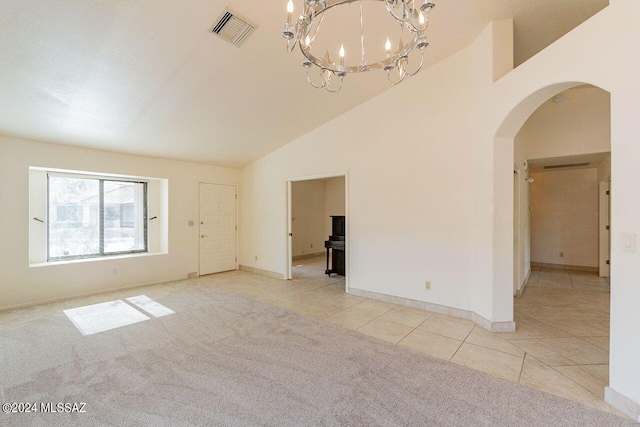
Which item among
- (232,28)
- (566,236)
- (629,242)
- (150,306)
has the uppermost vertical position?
(232,28)

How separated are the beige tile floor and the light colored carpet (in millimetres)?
239

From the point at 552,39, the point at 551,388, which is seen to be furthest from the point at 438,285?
the point at 552,39

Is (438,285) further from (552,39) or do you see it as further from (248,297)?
(552,39)

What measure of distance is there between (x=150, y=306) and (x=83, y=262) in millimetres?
1648

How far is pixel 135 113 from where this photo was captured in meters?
3.73

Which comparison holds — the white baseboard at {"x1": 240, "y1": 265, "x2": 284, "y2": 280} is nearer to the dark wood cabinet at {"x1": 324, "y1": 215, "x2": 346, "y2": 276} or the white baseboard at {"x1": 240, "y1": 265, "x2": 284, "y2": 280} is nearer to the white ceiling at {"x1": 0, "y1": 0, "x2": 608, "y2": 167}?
the dark wood cabinet at {"x1": 324, "y1": 215, "x2": 346, "y2": 276}

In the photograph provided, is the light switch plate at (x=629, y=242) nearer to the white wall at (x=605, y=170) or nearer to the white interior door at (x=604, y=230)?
the white wall at (x=605, y=170)

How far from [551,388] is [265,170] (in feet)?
18.0

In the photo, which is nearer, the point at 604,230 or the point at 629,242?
the point at 629,242

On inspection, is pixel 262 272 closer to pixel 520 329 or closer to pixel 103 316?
pixel 103 316

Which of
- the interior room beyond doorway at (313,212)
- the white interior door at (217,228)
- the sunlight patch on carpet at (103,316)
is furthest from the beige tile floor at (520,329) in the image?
the interior room beyond doorway at (313,212)

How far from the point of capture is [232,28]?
270cm

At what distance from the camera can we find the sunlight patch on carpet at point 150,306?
151 inches

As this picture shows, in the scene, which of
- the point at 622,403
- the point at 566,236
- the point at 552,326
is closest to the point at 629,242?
the point at 622,403
